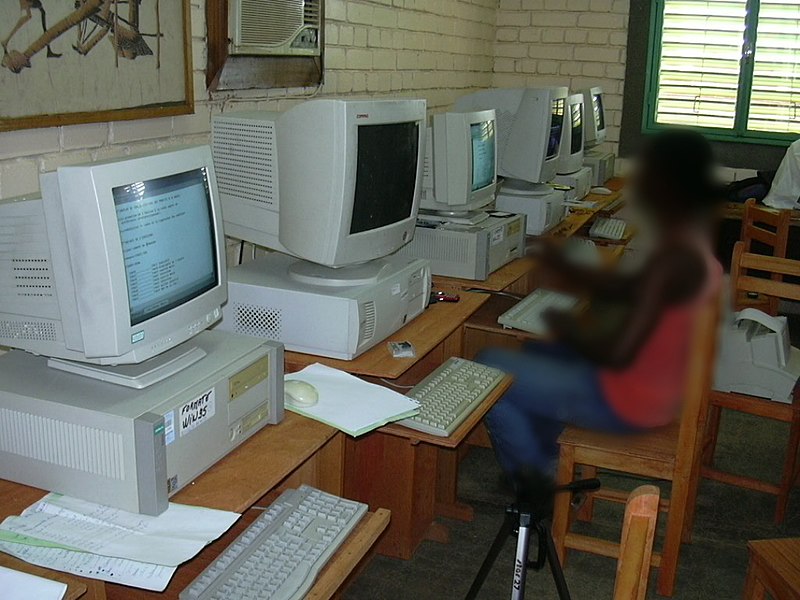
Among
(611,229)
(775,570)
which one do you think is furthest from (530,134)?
(611,229)

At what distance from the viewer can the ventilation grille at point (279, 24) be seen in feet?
7.90

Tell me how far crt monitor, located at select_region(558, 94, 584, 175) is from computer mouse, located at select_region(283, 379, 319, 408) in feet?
5.37

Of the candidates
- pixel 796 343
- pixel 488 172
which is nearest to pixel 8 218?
pixel 796 343

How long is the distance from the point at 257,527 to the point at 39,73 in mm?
1036

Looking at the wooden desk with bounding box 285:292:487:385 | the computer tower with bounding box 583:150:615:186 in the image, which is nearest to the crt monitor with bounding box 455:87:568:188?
the wooden desk with bounding box 285:292:487:385

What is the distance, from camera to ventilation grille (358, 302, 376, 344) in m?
1.90

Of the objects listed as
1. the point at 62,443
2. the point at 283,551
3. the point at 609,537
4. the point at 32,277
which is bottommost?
the point at 609,537

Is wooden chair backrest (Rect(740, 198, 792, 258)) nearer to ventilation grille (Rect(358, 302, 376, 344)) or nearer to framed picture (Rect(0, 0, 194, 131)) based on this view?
ventilation grille (Rect(358, 302, 376, 344))

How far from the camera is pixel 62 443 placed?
1.30m

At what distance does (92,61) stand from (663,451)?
167 centimetres

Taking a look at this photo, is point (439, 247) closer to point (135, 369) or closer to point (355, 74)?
point (355, 74)

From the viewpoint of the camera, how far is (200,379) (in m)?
1.40

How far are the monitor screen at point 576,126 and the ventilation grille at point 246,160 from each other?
5.44ft

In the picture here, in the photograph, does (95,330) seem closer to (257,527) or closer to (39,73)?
(257,527)
